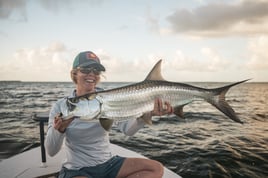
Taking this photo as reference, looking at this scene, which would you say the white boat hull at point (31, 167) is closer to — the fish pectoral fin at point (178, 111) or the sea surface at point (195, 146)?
the fish pectoral fin at point (178, 111)

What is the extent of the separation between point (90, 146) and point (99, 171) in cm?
34

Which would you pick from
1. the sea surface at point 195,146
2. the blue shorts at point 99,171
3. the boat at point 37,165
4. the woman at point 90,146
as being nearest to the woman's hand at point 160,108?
the woman at point 90,146

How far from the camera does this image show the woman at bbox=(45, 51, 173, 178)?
369 centimetres

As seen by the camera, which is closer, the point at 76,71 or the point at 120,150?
the point at 76,71

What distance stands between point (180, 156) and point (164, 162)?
0.93m

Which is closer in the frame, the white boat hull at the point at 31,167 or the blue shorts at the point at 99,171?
the blue shorts at the point at 99,171

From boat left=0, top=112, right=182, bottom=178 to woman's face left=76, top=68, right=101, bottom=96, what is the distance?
1.37 m

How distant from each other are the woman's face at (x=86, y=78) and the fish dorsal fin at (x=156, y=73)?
Answer: 70 centimetres

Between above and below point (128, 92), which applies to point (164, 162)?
below

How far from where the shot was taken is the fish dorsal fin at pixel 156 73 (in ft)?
12.4

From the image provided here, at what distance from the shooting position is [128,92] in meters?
3.58

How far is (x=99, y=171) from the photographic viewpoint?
3.71 metres

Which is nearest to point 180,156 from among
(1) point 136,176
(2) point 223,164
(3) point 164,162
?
(3) point 164,162

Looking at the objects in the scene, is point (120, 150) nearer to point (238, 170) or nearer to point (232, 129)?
point (238, 170)
